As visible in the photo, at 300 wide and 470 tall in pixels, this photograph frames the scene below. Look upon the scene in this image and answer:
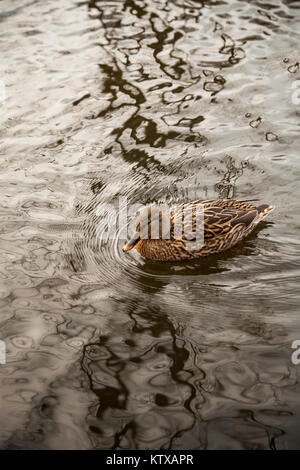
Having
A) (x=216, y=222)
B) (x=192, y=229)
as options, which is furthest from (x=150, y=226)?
(x=216, y=222)

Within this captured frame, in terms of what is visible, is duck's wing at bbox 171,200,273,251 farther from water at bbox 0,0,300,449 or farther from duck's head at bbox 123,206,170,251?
water at bbox 0,0,300,449

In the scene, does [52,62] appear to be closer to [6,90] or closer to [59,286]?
[6,90]

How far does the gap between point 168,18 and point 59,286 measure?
7.16m

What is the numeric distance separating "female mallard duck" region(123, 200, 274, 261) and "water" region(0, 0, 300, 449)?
0.17 metres

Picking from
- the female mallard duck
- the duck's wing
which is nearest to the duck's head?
the female mallard duck

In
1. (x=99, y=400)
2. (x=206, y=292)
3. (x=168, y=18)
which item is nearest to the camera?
(x=99, y=400)

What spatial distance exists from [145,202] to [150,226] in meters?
0.81

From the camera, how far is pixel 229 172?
654 centimetres

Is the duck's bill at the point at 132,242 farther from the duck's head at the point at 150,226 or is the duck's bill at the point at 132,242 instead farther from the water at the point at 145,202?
the water at the point at 145,202

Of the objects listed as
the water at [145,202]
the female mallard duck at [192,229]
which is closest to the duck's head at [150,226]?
the female mallard duck at [192,229]

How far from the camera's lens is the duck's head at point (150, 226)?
5.31m

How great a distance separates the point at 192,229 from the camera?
5.48 metres

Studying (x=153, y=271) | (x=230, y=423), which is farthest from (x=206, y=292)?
(x=230, y=423)

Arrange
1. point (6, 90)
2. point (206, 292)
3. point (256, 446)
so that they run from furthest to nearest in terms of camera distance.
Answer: point (6, 90)
point (206, 292)
point (256, 446)
